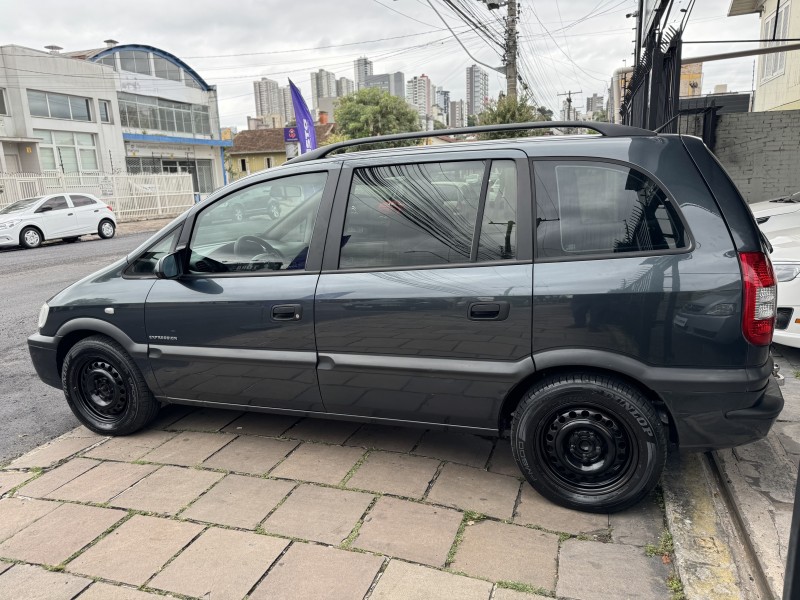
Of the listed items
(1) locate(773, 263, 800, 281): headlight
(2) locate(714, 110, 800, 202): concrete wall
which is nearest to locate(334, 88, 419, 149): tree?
(2) locate(714, 110, 800, 202): concrete wall

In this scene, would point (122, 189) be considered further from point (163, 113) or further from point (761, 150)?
point (761, 150)

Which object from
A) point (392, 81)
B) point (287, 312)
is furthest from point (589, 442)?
point (392, 81)

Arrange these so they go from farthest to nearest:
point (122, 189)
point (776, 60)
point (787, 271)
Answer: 1. point (122, 189)
2. point (776, 60)
3. point (787, 271)

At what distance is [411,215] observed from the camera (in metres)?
3.10

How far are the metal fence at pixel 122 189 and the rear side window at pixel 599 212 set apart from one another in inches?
921

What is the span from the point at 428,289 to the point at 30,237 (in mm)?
16709

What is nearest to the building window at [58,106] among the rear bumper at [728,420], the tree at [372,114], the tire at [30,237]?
the tire at [30,237]

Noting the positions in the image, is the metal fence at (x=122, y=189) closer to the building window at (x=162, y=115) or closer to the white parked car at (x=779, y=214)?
the building window at (x=162, y=115)

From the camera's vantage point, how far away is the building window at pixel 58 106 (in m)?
28.8

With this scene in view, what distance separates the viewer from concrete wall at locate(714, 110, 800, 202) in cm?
1018

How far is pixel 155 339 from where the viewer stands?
11.8 feet

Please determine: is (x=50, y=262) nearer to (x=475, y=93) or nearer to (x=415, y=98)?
(x=475, y=93)

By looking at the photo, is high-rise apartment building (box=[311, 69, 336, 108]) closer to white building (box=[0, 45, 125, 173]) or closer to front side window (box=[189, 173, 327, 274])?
white building (box=[0, 45, 125, 173])

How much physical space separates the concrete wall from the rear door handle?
942 centimetres
